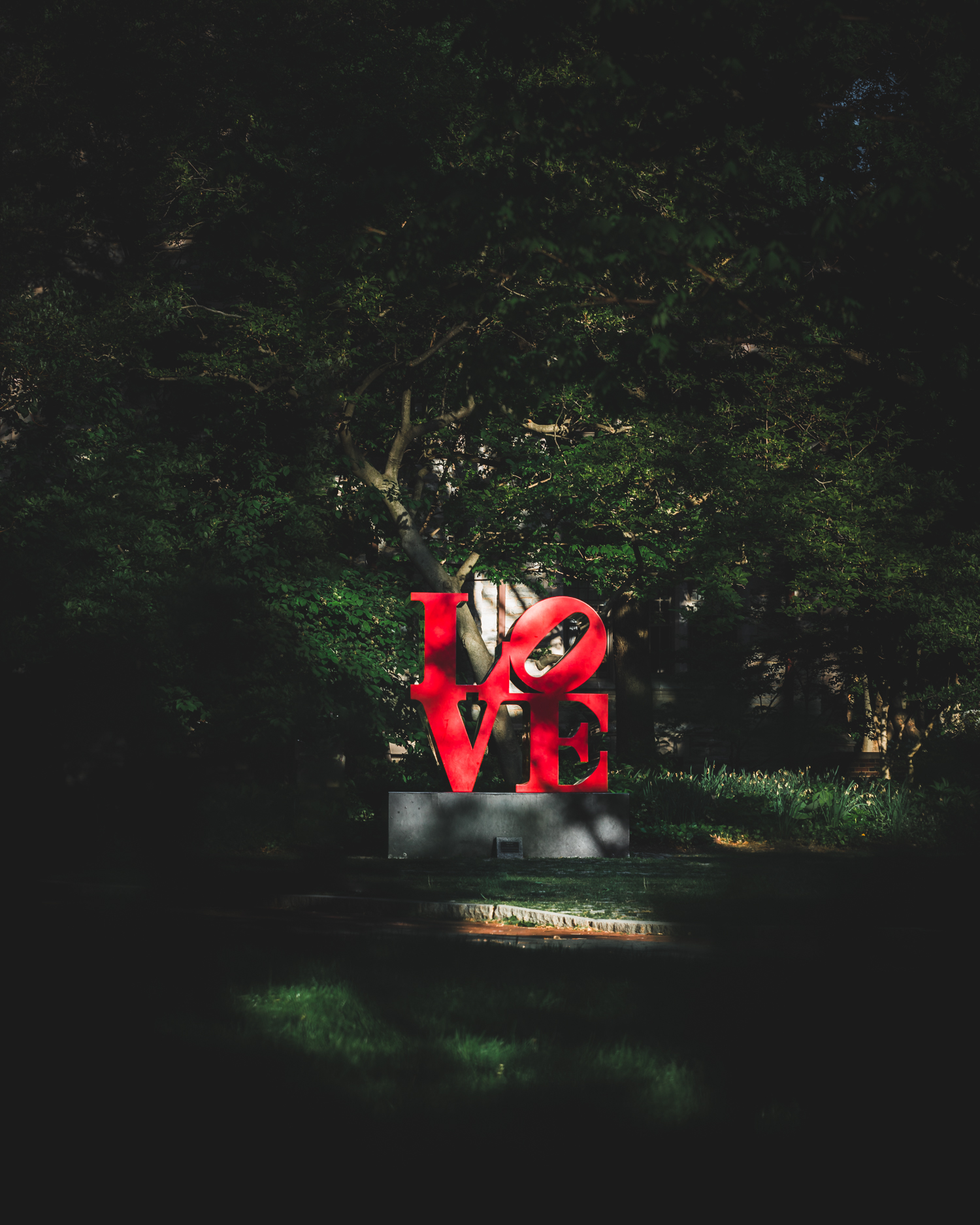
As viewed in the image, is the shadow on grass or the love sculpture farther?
the love sculpture

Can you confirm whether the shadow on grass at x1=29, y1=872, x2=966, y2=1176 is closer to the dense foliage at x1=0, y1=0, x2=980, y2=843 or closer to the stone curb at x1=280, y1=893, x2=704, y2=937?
the stone curb at x1=280, y1=893, x2=704, y2=937

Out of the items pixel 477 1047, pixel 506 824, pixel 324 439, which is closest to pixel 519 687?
pixel 506 824

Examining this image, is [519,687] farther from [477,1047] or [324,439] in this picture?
[477,1047]

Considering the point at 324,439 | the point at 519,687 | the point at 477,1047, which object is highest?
the point at 324,439

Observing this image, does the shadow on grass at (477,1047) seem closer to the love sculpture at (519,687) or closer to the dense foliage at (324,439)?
the dense foliage at (324,439)

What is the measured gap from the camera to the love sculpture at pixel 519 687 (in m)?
19.8

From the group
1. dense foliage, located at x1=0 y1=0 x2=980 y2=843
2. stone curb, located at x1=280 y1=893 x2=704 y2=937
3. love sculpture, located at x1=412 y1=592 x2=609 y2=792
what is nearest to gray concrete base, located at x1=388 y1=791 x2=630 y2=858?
love sculpture, located at x1=412 y1=592 x2=609 y2=792

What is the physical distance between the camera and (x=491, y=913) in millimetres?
12172

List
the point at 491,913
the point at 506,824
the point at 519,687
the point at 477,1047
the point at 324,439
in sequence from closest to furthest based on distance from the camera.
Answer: the point at 477,1047, the point at 491,913, the point at 506,824, the point at 519,687, the point at 324,439

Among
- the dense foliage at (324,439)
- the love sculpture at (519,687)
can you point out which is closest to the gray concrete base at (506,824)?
the love sculpture at (519,687)

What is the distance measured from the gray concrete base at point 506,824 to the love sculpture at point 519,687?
0.36m

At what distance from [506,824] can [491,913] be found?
25.1ft

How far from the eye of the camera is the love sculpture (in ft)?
65.0

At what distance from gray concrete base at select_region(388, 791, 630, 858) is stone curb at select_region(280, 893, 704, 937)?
610 centimetres
